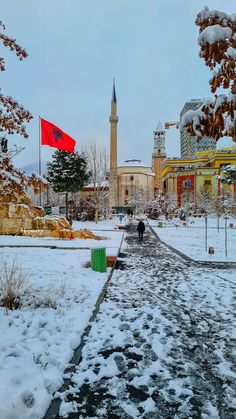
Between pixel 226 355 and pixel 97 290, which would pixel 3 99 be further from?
pixel 226 355

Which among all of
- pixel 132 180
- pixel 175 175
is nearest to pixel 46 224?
pixel 175 175

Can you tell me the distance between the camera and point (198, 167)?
61.3 meters

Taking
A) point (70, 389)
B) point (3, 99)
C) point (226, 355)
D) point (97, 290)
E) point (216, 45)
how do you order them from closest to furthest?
point (216, 45) < point (70, 389) < point (226, 355) < point (3, 99) < point (97, 290)

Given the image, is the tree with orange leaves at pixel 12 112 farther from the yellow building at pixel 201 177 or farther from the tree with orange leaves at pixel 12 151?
the yellow building at pixel 201 177

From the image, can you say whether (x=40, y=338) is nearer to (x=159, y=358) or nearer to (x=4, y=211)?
(x=159, y=358)

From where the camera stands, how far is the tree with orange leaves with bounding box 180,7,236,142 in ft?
9.39

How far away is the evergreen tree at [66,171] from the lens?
3300 cm

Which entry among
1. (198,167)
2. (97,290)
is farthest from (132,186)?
(97,290)

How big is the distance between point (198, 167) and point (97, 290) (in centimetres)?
5792

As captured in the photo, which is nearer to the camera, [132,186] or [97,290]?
[97,290]

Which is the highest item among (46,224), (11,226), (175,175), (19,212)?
(175,175)

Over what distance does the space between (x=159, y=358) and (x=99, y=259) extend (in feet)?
18.1

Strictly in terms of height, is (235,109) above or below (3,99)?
below

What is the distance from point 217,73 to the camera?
3.05 metres
